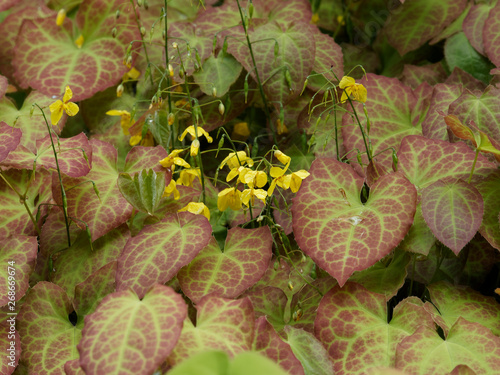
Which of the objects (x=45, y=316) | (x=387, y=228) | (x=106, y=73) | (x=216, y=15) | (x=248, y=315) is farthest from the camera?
(x=216, y=15)

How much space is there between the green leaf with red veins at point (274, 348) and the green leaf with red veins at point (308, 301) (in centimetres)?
19

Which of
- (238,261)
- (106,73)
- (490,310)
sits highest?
(106,73)

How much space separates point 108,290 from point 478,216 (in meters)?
0.94

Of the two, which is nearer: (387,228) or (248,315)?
(248,315)

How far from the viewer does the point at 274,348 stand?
1.18 metres

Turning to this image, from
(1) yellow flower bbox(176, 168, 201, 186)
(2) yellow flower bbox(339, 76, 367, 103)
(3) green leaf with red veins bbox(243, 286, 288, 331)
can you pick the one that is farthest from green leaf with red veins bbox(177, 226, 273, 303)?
(2) yellow flower bbox(339, 76, 367, 103)

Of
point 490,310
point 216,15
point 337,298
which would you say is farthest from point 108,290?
point 216,15

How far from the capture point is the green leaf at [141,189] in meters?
1.39

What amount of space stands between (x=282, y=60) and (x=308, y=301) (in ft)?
2.49

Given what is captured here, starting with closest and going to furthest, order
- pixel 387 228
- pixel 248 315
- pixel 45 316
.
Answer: pixel 248 315 < pixel 387 228 < pixel 45 316

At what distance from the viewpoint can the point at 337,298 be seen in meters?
1.35

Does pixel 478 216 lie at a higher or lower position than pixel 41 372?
higher

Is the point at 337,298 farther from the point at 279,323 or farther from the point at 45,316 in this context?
the point at 45,316

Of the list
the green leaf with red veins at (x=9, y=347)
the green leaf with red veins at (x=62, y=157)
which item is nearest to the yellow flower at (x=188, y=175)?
the green leaf with red veins at (x=62, y=157)
